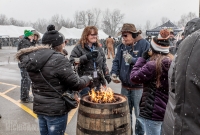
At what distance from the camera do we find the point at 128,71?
3.95 metres

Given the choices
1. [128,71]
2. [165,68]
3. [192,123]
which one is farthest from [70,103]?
[192,123]

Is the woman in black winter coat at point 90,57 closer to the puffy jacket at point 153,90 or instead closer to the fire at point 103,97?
the fire at point 103,97

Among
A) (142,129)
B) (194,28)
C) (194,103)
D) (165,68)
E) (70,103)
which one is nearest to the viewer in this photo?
(194,103)

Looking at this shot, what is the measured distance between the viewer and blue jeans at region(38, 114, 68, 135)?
284 cm

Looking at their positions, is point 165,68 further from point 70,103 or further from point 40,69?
point 40,69

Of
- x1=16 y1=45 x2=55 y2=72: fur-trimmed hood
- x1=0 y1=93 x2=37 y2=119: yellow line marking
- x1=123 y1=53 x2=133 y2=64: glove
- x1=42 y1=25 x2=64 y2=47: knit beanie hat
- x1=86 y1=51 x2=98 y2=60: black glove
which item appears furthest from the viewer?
x1=0 y1=93 x2=37 y2=119: yellow line marking

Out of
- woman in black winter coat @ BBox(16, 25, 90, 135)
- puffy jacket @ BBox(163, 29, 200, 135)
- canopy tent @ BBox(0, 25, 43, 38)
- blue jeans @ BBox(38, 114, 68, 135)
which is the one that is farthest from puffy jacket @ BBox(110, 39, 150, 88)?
canopy tent @ BBox(0, 25, 43, 38)

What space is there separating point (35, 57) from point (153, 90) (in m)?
1.42

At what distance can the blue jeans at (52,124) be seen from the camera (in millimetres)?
2836

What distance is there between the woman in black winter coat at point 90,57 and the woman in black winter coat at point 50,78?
1106 mm

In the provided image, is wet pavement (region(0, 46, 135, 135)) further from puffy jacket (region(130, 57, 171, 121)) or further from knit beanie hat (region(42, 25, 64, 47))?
puffy jacket (region(130, 57, 171, 121))

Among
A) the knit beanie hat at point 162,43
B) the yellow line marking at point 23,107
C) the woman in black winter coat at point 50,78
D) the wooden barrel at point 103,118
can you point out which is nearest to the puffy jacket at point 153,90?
the knit beanie hat at point 162,43

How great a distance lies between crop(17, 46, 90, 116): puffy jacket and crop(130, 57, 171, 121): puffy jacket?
2.57 ft

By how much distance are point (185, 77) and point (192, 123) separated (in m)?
0.25
